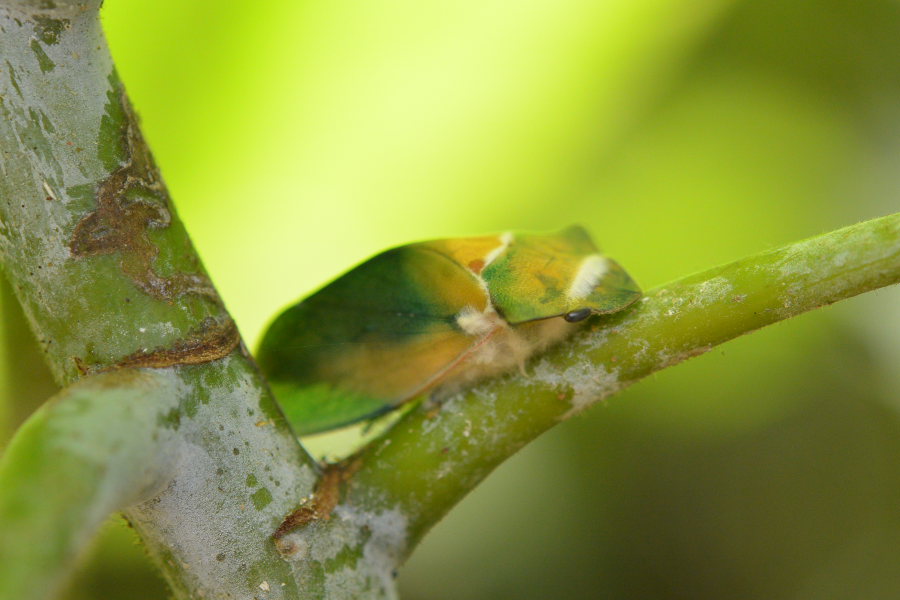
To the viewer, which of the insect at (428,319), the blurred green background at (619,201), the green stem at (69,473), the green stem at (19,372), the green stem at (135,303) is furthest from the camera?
the blurred green background at (619,201)

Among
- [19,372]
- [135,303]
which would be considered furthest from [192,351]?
[19,372]

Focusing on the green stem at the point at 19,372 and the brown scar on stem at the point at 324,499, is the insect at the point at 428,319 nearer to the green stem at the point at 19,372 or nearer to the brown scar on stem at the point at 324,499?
the brown scar on stem at the point at 324,499

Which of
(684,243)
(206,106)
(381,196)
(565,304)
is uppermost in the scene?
(206,106)

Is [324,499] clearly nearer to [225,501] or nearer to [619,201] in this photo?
[225,501]

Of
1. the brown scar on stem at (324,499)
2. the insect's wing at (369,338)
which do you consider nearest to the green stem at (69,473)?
the brown scar on stem at (324,499)

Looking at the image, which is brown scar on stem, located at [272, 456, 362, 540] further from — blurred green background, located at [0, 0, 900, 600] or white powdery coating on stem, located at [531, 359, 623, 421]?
blurred green background, located at [0, 0, 900, 600]

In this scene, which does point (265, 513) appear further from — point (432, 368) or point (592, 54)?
point (592, 54)

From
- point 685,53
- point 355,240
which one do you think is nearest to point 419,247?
point 355,240
